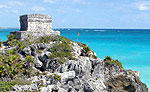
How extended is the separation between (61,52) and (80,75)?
9.27 feet

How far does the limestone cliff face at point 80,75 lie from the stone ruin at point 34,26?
2.13m

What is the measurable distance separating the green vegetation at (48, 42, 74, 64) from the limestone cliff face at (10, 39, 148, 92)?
15.6 inches

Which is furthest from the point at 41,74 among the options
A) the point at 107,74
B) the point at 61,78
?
the point at 107,74

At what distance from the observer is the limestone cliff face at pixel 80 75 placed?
55.0 ft

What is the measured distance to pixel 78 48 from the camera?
2181 centimetres

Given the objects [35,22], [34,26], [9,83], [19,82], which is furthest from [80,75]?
[35,22]

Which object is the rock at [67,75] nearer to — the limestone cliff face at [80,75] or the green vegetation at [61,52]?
the limestone cliff face at [80,75]

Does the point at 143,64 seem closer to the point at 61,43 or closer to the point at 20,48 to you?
the point at 61,43

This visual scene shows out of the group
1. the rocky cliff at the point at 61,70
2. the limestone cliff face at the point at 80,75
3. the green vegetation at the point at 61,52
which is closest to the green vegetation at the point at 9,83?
the rocky cliff at the point at 61,70

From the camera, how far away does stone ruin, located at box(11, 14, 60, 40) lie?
2222cm

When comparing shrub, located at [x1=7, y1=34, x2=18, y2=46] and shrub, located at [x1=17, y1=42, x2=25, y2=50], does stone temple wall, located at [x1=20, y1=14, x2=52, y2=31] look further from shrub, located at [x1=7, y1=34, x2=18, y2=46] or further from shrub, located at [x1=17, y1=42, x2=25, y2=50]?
shrub, located at [x1=17, y1=42, x2=25, y2=50]

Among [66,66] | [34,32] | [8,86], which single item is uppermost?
[34,32]

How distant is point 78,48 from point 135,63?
16.8m

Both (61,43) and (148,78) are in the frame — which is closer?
(61,43)
